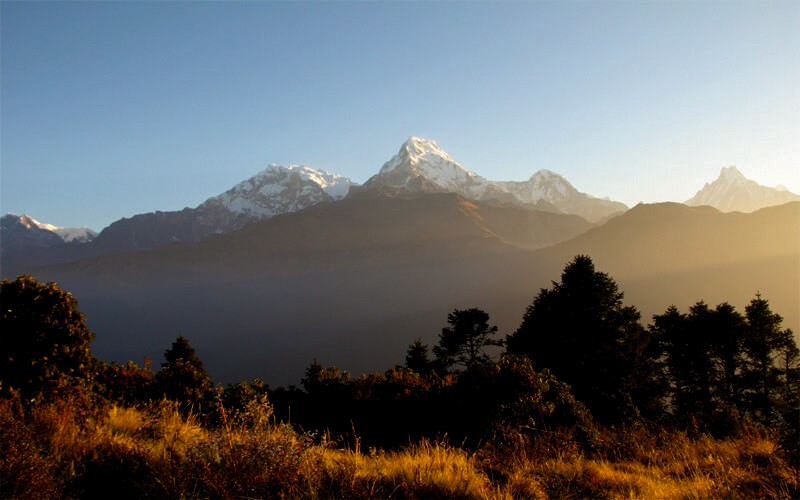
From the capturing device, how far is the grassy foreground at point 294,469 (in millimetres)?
3996

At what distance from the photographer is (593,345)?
82.7 feet

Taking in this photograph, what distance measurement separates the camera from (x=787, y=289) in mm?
197250

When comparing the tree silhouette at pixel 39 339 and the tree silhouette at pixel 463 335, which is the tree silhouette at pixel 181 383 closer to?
the tree silhouette at pixel 39 339

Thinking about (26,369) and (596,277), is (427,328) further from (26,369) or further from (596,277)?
(26,369)

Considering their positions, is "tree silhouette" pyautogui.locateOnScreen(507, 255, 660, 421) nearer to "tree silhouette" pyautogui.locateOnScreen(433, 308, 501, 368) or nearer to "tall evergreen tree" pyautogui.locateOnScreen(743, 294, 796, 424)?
"tall evergreen tree" pyautogui.locateOnScreen(743, 294, 796, 424)

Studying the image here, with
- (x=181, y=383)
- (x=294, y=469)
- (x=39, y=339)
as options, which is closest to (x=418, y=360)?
(x=181, y=383)

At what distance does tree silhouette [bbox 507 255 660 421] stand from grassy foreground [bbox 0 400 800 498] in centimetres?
1754

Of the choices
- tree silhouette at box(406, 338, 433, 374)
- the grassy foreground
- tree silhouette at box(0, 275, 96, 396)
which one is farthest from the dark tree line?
the grassy foreground

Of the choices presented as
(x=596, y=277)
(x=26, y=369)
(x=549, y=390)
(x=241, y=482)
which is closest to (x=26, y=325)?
(x=26, y=369)

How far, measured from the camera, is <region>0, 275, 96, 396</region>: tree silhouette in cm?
791

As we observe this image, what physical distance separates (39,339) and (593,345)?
2735 centimetres

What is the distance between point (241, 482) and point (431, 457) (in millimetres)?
2380

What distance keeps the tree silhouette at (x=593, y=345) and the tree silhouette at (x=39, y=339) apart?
21202 mm

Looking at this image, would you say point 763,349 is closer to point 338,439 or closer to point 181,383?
point 338,439
